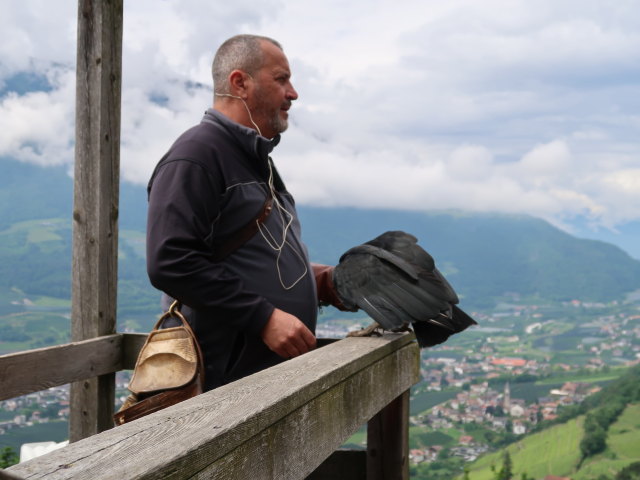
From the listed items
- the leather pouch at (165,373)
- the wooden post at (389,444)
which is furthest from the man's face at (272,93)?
the wooden post at (389,444)

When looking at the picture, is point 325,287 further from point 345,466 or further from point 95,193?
point 95,193

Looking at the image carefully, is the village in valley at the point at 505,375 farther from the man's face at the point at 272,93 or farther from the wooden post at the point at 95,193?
the man's face at the point at 272,93

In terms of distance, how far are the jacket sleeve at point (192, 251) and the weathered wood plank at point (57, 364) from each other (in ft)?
3.31

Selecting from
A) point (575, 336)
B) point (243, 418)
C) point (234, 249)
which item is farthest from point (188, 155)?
Answer: point (575, 336)

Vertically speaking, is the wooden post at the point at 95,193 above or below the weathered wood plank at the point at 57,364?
above

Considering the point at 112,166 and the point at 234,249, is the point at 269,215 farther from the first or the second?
the point at 112,166

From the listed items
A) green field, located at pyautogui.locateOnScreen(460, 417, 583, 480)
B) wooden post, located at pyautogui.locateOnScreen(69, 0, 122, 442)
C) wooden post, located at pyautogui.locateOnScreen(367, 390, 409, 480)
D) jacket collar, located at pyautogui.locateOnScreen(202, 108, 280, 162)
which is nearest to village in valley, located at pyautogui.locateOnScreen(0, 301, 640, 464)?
green field, located at pyautogui.locateOnScreen(460, 417, 583, 480)

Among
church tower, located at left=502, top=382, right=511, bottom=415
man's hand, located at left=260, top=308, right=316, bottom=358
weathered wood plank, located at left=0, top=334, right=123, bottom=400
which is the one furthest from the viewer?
church tower, located at left=502, top=382, right=511, bottom=415

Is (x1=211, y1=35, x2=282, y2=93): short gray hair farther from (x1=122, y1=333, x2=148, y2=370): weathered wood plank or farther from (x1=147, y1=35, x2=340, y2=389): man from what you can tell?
(x1=122, y1=333, x2=148, y2=370): weathered wood plank

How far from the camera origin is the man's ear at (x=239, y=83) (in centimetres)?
263

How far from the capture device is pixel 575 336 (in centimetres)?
12762

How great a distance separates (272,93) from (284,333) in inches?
33.8

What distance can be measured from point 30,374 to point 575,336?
132982mm

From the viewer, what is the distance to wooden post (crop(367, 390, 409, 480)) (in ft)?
9.74
